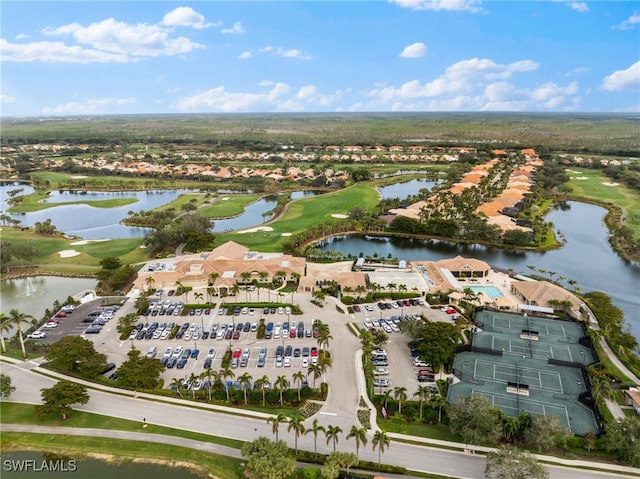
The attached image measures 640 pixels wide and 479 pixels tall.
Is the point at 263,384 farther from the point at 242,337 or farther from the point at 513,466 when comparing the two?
the point at 513,466

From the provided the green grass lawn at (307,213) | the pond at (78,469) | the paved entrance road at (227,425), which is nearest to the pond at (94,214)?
the green grass lawn at (307,213)

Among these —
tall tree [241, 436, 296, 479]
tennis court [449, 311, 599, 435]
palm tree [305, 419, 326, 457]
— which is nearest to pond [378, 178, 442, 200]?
tennis court [449, 311, 599, 435]

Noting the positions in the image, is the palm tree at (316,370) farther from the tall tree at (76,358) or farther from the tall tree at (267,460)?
the tall tree at (76,358)

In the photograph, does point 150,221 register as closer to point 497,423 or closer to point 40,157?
point 497,423

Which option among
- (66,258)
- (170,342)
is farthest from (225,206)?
(170,342)

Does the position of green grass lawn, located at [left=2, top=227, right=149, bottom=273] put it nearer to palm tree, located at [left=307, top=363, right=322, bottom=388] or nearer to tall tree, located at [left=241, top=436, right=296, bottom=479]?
palm tree, located at [left=307, top=363, right=322, bottom=388]
